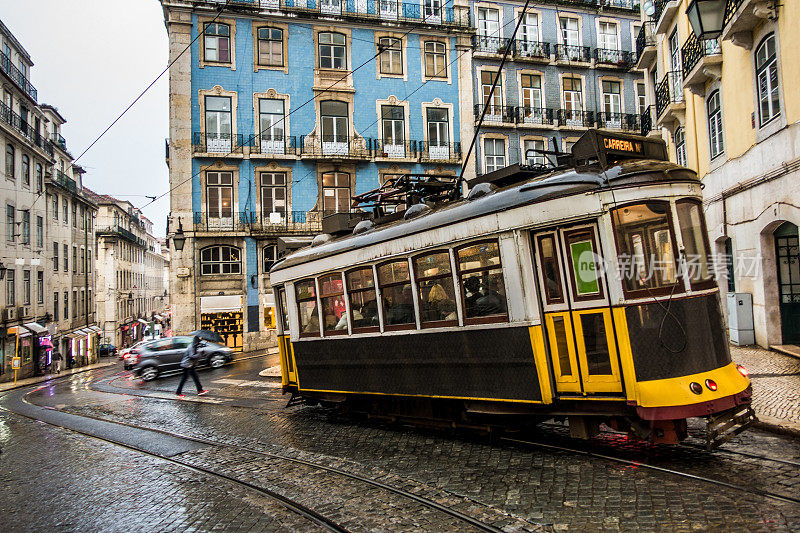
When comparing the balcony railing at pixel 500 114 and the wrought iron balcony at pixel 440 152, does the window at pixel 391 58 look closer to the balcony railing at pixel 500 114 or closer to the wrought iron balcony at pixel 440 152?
the wrought iron balcony at pixel 440 152

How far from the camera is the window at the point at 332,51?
29109mm

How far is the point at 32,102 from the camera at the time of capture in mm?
35656

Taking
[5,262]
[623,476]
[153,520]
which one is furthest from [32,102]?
[623,476]

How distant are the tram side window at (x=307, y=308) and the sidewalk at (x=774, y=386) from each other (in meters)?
6.93

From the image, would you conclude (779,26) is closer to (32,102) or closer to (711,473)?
(711,473)

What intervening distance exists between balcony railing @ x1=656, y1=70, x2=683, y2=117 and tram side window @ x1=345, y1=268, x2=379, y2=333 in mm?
14777

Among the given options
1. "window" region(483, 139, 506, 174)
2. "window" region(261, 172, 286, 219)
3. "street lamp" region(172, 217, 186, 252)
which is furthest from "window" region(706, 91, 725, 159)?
"street lamp" region(172, 217, 186, 252)

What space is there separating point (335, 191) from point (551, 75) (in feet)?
46.5

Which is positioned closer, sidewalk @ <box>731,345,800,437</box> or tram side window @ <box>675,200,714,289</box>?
tram side window @ <box>675,200,714,289</box>

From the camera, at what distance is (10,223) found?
3041 cm

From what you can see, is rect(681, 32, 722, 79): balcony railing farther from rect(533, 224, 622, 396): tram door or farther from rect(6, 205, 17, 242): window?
rect(6, 205, 17, 242): window

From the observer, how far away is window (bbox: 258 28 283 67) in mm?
28391

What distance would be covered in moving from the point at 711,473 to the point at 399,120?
2658 centimetres

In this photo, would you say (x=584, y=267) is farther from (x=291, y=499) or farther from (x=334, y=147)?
(x=334, y=147)
